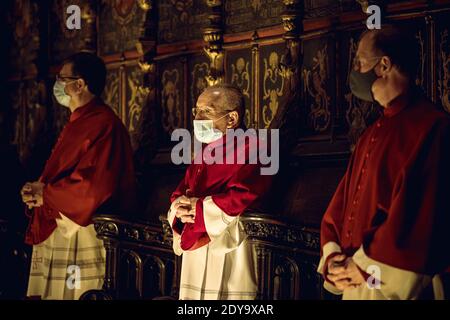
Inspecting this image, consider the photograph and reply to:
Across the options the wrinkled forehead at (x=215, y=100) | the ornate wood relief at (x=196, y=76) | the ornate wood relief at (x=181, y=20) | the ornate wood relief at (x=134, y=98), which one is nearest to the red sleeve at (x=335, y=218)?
the wrinkled forehead at (x=215, y=100)

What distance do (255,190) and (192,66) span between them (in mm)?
2744

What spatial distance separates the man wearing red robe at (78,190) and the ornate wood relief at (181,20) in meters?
1.05

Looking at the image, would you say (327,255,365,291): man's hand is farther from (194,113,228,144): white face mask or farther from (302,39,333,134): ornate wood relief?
(302,39,333,134): ornate wood relief

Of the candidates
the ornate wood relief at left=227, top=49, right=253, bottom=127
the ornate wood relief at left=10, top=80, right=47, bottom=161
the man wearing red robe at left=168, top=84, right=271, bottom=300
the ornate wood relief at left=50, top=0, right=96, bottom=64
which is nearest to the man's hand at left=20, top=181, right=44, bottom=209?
the man wearing red robe at left=168, top=84, right=271, bottom=300

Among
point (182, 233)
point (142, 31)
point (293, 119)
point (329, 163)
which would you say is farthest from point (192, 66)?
point (182, 233)

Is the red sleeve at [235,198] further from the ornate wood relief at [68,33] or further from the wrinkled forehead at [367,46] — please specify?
the ornate wood relief at [68,33]

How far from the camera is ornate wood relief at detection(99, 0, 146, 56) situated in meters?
9.09

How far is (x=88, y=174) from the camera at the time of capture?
287 inches

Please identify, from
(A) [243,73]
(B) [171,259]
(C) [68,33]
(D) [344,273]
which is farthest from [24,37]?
(D) [344,273]

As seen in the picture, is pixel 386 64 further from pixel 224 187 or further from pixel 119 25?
pixel 119 25

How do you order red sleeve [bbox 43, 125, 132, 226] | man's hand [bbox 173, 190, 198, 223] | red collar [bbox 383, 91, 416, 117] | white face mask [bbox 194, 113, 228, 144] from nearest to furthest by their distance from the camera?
1. red collar [bbox 383, 91, 416, 117]
2. man's hand [bbox 173, 190, 198, 223]
3. white face mask [bbox 194, 113, 228, 144]
4. red sleeve [bbox 43, 125, 132, 226]

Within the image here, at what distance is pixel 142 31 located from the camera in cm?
874

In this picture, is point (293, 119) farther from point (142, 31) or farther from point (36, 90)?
point (36, 90)

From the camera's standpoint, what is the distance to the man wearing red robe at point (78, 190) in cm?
730
